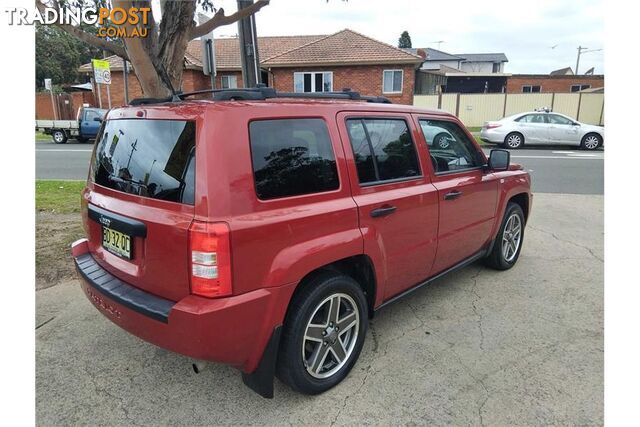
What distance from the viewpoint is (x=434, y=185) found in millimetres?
3344

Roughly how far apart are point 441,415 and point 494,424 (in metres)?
0.29

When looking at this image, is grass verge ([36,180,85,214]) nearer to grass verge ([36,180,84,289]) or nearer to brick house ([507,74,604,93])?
grass verge ([36,180,84,289])

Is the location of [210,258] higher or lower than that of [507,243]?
higher

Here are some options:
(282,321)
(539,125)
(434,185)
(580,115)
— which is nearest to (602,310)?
(434,185)

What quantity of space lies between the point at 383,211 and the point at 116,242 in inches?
65.9

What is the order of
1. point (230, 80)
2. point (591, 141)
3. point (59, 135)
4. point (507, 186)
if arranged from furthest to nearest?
point (230, 80) < point (59, 135) < point (591, 141) < point (507, 186)

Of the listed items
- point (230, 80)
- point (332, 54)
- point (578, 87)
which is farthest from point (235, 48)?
point (578, 87)

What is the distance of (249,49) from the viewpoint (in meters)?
6.48

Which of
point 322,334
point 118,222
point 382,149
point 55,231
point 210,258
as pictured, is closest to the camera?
point 210,258

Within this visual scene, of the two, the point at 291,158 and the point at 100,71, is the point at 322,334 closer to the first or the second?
the point at 291,158

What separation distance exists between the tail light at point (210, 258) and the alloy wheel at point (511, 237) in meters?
3.37

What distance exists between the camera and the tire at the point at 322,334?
244cm

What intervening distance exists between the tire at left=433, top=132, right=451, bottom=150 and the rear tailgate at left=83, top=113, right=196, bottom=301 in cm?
214

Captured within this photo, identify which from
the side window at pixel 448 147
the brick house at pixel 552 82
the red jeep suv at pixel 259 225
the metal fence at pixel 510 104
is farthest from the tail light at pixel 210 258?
the brick house at pixel 552 82
